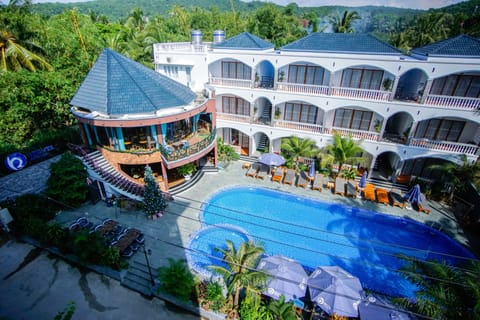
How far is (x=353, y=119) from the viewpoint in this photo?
23.5m

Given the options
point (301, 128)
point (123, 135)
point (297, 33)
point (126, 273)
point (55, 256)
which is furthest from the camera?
point (297, 33)

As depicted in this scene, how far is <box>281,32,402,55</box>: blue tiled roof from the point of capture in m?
20.7

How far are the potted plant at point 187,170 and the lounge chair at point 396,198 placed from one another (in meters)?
18.0

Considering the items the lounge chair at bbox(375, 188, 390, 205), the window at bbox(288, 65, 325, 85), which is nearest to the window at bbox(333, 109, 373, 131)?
the window at bbox(288, 65, 325, 85)

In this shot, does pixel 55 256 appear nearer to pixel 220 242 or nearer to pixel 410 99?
pixel 220 242

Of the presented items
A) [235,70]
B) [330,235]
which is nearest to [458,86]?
[330,235]

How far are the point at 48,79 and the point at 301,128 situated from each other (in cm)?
2474

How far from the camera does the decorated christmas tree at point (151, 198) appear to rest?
17.0 meters

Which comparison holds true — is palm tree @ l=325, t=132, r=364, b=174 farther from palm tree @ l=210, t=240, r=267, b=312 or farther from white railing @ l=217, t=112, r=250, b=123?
palm tree @ l=210, t=240, r=267, b=312

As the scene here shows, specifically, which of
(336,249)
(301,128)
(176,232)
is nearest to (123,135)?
(176,232)

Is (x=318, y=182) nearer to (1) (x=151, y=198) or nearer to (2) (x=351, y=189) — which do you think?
(2) (x=351, y=189)

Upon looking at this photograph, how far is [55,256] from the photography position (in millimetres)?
14906

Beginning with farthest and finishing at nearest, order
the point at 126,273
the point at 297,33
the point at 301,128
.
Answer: the point at 297,33 → the point at 301,128 → the point at 126,273

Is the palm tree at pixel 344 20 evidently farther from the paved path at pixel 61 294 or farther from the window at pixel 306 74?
the paved path at pixel 61 294
